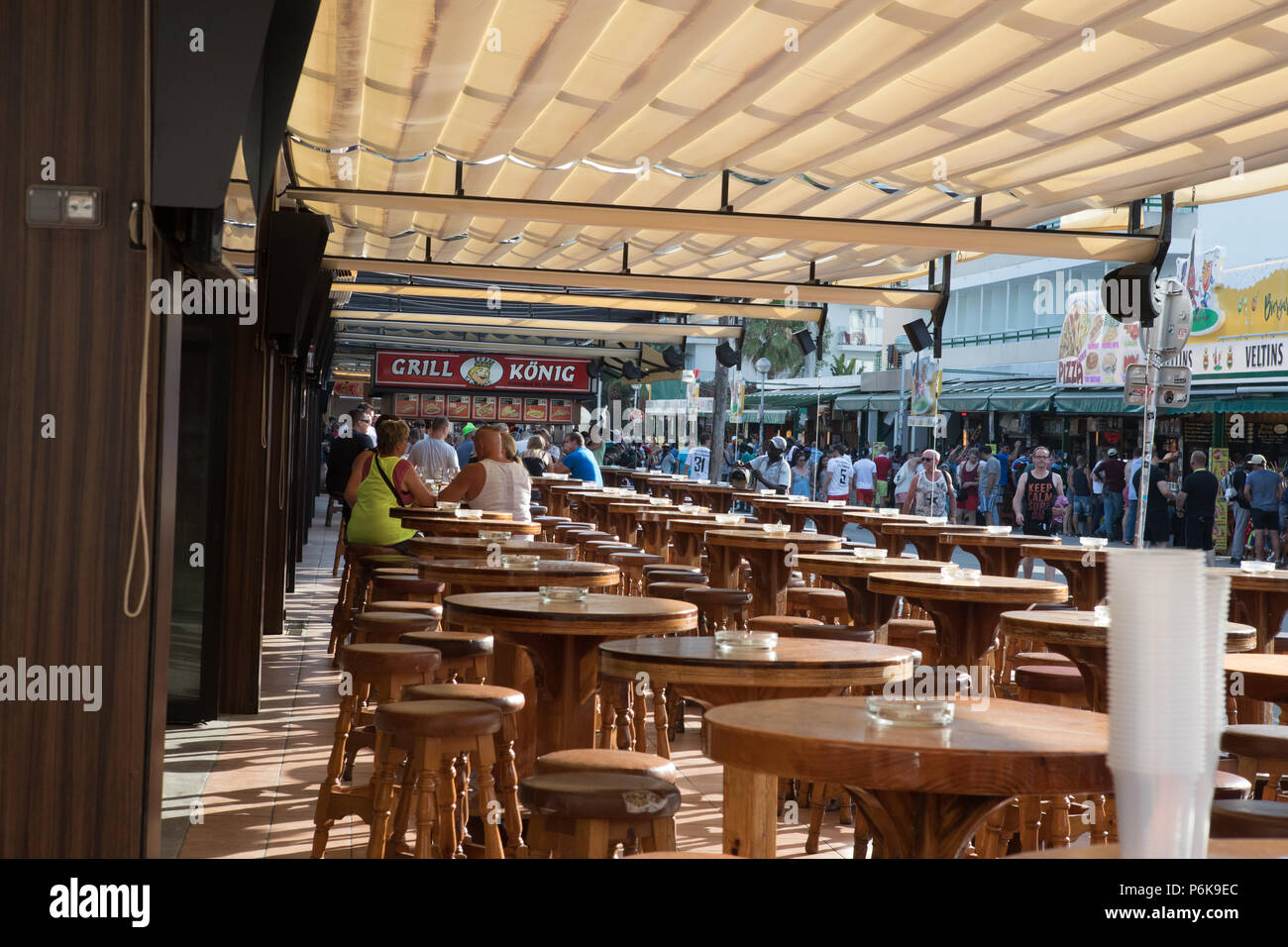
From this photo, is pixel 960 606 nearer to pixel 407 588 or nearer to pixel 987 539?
pixel 407 588

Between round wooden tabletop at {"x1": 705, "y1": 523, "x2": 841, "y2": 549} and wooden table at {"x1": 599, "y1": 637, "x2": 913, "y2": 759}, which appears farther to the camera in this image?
round wooden tabletop at {"x1": 705, "y1": 523, "x2": 841, "y2": 549}

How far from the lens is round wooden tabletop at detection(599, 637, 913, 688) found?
3.28 metres

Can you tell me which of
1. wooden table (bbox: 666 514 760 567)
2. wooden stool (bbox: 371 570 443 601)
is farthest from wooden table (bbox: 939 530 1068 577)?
wooden stool (bbox: 371 570 443 601)

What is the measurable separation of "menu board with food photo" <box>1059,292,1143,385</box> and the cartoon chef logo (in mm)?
9858

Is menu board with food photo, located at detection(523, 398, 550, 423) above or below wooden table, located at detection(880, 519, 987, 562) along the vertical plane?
above

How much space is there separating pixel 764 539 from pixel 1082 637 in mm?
3270

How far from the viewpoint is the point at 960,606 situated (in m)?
5.65

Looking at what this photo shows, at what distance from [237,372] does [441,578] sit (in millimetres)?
2170

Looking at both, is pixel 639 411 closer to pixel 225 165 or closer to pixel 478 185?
pixel 478 185

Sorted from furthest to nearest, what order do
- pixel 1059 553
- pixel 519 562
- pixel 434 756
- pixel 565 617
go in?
pixel 1059 553 → pixel 519 562 → pixel 565 617 → pixel 434 756

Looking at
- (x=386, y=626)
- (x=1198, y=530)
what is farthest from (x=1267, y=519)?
(x=386, y=626)
